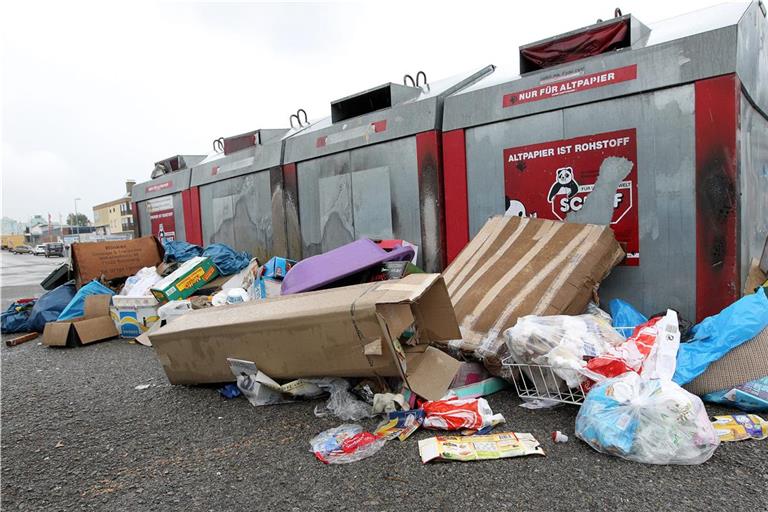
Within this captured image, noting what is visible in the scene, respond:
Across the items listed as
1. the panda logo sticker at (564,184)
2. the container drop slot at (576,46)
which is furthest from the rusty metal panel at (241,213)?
the panda logo sticker at (564,184)

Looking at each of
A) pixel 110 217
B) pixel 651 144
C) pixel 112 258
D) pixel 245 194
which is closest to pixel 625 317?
pixel 651 144

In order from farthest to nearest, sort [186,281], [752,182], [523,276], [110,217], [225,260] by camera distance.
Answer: [110,217] < [225,260] < [186,281] < [752,182] < [523,276]

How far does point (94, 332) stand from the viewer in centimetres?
519

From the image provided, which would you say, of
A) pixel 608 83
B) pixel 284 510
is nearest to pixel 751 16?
pixel 608 83

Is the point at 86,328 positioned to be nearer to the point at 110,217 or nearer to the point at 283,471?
the point at 283,471

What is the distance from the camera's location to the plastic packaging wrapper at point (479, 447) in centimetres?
208

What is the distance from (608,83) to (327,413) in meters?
3.14

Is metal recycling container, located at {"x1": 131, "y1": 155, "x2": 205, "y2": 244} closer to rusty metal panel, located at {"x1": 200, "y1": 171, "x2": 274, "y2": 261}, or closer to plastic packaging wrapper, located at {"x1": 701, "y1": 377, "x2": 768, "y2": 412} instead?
rusty metal panel, located at {"x1": 200, "y1": 171, "x2": 274, "y2": 261}

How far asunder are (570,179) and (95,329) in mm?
5144

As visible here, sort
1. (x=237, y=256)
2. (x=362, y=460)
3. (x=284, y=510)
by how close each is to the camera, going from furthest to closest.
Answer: (x=237, y=256)
(x=362, y=460)
(x=284, y=510)

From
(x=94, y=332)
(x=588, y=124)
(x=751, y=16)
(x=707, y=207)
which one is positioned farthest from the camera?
(x=94, y=332)

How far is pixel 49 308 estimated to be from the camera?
6129 millimetres

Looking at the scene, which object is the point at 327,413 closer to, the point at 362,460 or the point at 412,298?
the point at 362,460

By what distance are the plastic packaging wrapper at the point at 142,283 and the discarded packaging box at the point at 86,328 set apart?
325mm
